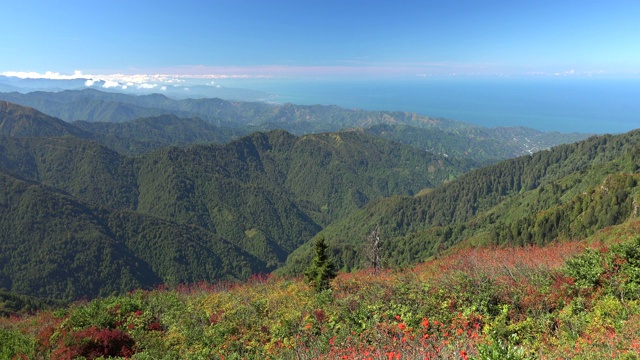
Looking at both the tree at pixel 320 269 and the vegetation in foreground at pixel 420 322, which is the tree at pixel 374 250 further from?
the vegetation in foreground at pixel 420 322

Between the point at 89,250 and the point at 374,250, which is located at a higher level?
the point at 374,250

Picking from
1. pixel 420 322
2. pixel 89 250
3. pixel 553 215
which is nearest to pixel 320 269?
pixel 420 322

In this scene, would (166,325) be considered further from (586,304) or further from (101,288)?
(101,288)

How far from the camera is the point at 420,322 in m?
13.1

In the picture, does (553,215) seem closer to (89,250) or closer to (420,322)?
(420,322)

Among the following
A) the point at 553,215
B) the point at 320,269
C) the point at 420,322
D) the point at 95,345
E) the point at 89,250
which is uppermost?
the point at 420,322

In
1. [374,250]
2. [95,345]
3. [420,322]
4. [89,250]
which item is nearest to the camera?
[420,322]

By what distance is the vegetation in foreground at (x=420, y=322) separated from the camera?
10.4 m

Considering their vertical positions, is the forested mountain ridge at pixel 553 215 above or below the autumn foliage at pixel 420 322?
below

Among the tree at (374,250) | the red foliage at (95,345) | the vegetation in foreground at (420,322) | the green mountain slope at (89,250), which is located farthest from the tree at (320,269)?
the green mountain slope at (89,250)

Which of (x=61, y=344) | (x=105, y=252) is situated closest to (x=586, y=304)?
(x=61, y=344)

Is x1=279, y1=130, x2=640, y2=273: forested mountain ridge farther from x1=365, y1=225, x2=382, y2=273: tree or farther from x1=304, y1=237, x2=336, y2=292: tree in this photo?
x1=365, y1=225, x2=382, y2=273: tree

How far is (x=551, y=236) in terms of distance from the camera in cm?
7012

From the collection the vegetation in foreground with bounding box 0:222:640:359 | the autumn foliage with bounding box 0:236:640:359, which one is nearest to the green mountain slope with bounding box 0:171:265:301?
the vegetation in foreground with bounding box 0:222:640:359
